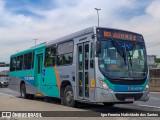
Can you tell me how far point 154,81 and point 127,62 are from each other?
18697 millimetres

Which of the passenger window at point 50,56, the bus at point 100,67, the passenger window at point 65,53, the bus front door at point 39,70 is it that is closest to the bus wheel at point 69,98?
the bus at point 100,67

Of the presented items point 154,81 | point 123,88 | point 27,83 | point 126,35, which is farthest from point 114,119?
point 154,81

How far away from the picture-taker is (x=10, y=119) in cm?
1067

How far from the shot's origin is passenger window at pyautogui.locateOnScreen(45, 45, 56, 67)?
16.2 m

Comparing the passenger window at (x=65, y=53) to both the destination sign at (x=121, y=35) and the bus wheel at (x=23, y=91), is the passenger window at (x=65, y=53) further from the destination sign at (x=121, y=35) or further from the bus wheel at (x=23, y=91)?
the bus wheel at (x=23, y=91)

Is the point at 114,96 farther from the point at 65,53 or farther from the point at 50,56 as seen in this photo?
the point at 50,56

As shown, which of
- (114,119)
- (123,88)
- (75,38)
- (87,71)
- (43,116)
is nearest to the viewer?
(114,119)

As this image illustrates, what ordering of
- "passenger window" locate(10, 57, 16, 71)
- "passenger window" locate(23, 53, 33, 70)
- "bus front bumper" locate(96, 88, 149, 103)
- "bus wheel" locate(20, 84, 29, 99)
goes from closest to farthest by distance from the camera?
"bus front bumper" locate(96, 88, 149, 103) → "passenger window" locate(23, 53, 33, 70) → "bus wheel" locate(20, 84, 29, 99) → "passenger window" locate(10, 57, 16, 71)

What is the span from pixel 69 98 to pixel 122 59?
334 cm

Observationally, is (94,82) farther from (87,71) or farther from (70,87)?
(70,87)

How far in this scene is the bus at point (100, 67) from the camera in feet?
39.3

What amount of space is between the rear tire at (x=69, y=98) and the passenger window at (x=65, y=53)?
1.17 m

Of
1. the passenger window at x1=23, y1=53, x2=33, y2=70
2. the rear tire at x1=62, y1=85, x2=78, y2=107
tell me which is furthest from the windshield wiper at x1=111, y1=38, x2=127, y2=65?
the passenger window at x1=23, y1=53, x2=33, y2=70

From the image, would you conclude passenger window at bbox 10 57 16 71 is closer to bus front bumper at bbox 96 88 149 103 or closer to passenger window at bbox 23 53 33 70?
passenger window at bbox 23 53 33 70
